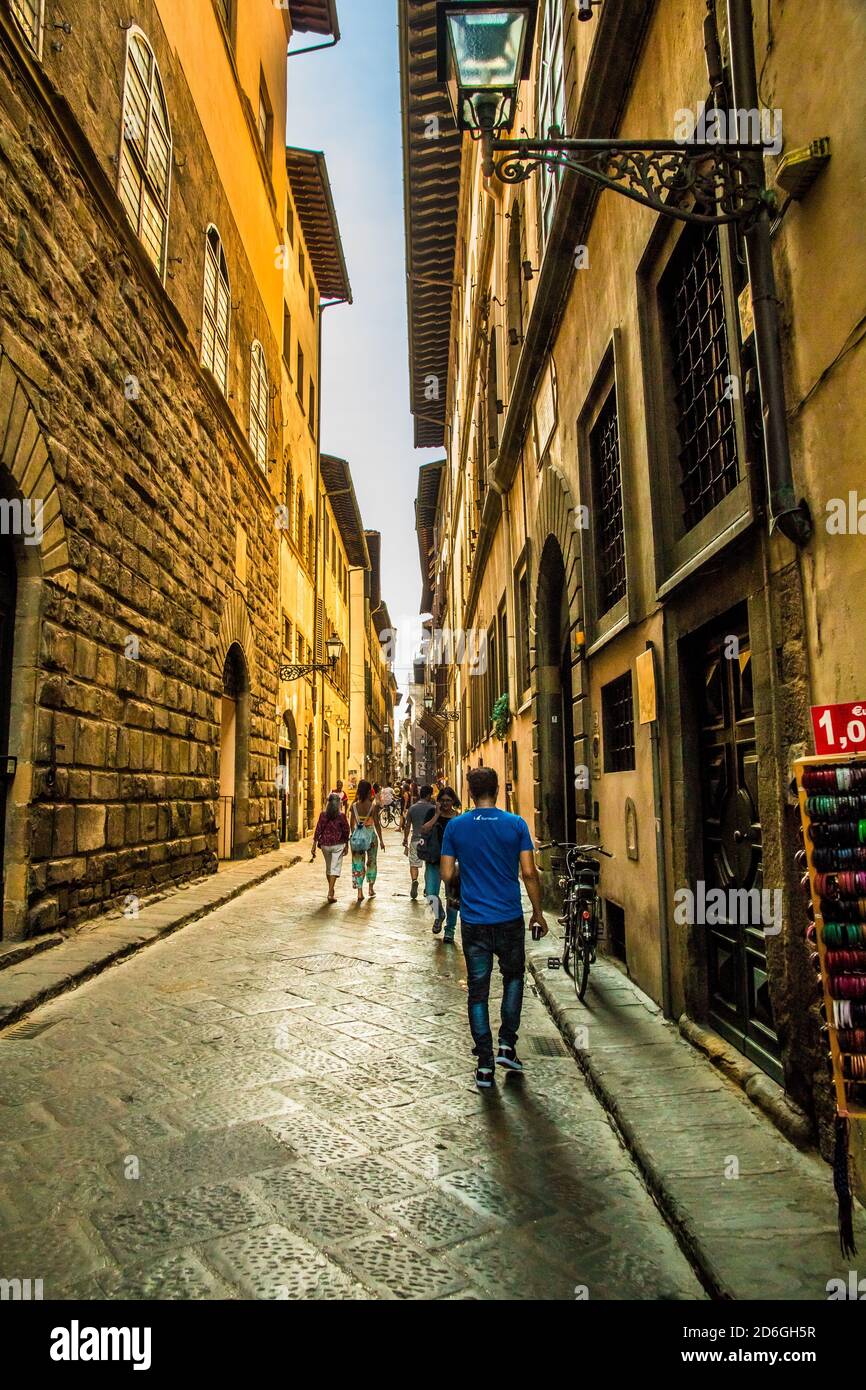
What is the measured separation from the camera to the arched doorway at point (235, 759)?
1430 cm

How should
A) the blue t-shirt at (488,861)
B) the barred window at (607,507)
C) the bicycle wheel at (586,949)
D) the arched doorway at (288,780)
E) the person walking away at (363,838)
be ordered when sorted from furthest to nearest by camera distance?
the arched doorway at (288,780) → the person walking away at (363,838) → the barred window at (607,507) → the bicycle wheel at (586,949) → the blue t-shirt at (488,861)

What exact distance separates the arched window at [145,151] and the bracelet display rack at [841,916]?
26.8 ft

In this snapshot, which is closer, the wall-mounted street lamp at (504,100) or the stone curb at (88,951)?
the wall-mounted street lamp at (504,100)

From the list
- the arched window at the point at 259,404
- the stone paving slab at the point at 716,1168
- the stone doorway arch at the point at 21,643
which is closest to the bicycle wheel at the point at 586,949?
the stone paving slab at the point at 716,1168

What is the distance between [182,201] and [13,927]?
27.1 ft

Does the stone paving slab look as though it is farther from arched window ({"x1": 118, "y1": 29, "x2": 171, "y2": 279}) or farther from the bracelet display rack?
arched window ({"x1": 118, "y1": 29, "x2": 171, "y2": 279})

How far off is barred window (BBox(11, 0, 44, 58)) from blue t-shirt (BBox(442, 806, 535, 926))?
589cm

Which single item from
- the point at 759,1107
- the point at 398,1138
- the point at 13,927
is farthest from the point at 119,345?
the point at 759,1107

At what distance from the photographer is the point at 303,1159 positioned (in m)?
3.29

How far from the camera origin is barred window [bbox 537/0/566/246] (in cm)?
832

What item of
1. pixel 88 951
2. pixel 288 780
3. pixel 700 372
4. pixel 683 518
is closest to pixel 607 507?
pixel 683 518

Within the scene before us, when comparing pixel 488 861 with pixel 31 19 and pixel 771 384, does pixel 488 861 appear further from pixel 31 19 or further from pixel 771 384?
pixel 31 19

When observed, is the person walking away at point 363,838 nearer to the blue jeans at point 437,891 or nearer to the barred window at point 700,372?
the blue jeans at point 437,891

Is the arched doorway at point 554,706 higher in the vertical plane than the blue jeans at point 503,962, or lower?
higher
